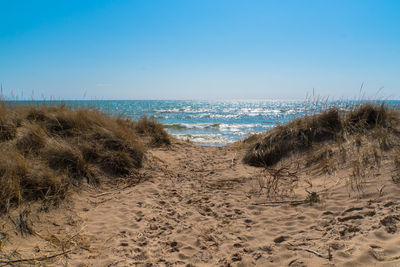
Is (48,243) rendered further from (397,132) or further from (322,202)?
(397,132)

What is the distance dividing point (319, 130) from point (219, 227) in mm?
3998

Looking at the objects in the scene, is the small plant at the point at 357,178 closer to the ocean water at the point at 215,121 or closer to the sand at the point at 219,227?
the sand at the point at 219,227

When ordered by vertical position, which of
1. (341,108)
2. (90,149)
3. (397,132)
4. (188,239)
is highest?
(341,108)

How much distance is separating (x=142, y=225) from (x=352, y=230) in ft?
7.77

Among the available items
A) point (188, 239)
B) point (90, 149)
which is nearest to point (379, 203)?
point (188, 239)

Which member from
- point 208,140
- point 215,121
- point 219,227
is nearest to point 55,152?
point 219,227

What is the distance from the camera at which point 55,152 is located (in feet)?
13.4

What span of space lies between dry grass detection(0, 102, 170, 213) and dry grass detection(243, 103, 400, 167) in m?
2.99

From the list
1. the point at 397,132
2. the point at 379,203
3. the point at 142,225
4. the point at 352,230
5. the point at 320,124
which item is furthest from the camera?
the point at 320,124

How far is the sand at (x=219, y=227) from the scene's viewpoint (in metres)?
2.18

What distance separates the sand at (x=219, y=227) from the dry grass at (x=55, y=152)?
28cm

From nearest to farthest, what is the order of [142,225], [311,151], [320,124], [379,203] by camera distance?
1. [379,203]
2. [142,225]
3. [311,151]
4. [320,124]

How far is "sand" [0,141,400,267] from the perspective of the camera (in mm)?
2182

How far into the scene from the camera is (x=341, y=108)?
606 cm
